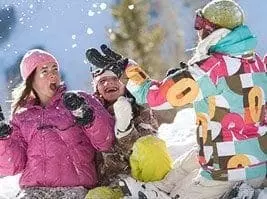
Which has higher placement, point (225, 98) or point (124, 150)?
point (225, 98)

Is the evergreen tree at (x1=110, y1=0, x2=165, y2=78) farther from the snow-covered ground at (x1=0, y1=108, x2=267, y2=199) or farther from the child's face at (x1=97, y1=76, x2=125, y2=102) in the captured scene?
the child's face at (x1=97, y1=76, x2=125, y2=102)


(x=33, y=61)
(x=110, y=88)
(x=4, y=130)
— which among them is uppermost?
(x=33, y=61)

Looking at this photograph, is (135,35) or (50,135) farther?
(135,35)

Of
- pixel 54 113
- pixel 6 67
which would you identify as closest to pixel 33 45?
pixel 6 67

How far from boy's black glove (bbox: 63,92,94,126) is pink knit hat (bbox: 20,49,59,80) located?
459 millimetres

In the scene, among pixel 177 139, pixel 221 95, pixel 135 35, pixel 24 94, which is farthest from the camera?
pixel 135 35

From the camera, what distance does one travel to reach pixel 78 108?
18.2 feet

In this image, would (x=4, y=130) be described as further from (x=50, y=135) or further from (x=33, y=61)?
(x=33, y=61)

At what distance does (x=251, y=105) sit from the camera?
5410 millimetres

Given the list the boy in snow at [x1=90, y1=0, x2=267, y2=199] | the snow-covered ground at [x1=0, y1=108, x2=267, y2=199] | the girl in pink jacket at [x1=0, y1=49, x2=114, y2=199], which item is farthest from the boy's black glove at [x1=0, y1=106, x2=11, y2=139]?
the boy in snow at [x1=90, y1=0, x2=267, y2=199]

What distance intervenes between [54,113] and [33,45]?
27.1ft

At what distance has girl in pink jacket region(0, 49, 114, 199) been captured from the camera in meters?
5.69

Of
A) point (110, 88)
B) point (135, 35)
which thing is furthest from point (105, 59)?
point (135, 35)

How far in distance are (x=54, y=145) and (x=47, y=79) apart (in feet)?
1.75
